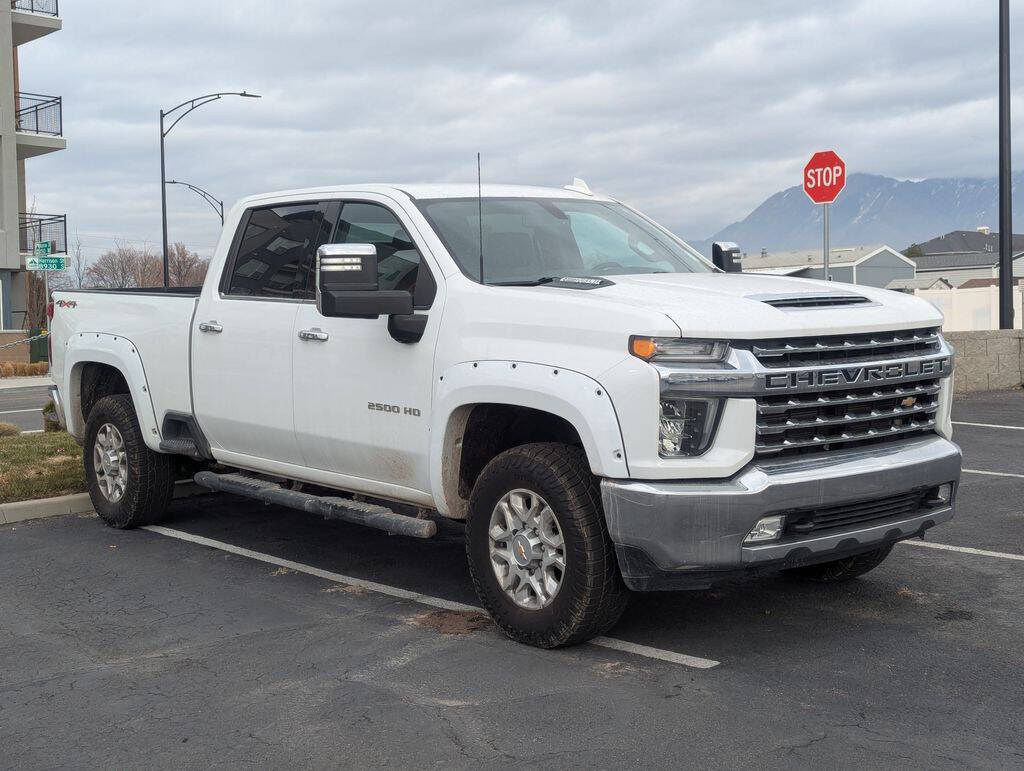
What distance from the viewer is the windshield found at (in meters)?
6.00

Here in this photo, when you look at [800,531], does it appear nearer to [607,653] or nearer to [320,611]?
[607,653]

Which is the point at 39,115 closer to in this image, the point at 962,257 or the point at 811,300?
the point at 811,300

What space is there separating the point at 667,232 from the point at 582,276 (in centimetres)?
142

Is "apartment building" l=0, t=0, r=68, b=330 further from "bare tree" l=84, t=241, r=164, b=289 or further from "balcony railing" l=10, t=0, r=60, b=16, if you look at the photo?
"bare tree" l=84, t=241, r=164, b=289

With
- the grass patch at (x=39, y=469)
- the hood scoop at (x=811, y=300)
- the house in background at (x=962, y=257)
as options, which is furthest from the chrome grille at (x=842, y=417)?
the house in background at (x=962, y=257)

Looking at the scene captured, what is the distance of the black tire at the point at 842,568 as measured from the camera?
6160 mm

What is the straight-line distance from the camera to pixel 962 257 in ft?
405

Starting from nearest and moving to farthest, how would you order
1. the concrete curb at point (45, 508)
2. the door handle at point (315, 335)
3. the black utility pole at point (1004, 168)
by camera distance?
the door handle at point (315, 335) → the concrete curb at point (45, 508) → the black utility pole at point (1004, 168)

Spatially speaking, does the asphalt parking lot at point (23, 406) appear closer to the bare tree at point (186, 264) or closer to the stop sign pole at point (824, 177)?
the stop sign pole at point (824, 177)

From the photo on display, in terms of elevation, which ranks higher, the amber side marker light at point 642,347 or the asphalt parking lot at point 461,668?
the amber side marker light at point 642,347

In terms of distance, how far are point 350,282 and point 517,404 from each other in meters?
0.99

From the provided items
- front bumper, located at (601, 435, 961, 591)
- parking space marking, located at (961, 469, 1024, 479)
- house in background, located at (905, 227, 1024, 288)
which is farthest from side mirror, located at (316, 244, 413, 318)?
house in background, located at (905, 227, 1024, 288)

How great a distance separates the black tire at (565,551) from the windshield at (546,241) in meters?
1.03

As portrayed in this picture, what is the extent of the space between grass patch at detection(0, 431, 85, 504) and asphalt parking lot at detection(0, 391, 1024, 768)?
1.51 meters
